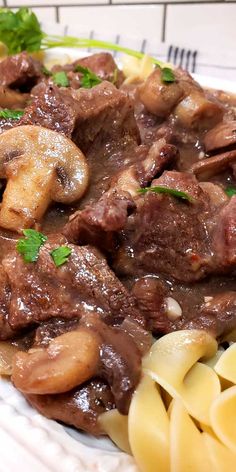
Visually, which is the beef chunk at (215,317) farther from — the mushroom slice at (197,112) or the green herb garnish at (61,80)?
the green herb garnish at (61,80)

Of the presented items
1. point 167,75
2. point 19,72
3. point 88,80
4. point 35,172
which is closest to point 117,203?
point 35,172

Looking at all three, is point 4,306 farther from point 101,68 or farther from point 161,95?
point 101,68

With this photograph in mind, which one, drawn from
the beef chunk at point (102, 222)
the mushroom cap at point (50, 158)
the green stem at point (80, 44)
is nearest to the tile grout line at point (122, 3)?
the green stem at point (80, 44)

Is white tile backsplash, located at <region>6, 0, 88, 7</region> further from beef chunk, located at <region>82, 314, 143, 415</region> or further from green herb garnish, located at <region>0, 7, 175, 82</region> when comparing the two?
beef chunk, located at <region>82, 314, 143, 415</region>

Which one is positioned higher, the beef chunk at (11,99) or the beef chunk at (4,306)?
the beef chunk at (11,99)

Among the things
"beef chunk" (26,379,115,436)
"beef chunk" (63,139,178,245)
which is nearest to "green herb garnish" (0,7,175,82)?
"beef chunk" (63,139,178,245)
